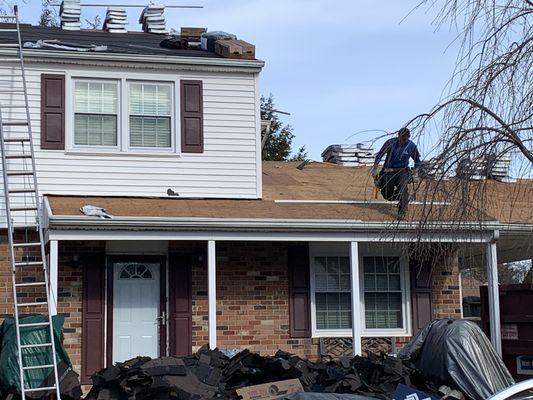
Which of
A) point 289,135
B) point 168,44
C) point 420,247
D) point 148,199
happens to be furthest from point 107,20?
point 289,135

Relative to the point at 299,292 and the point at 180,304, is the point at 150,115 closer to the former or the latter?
the point at 180,304

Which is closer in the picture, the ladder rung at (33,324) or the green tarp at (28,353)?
the green tarp at (28,353)

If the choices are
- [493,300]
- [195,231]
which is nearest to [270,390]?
[195,231]

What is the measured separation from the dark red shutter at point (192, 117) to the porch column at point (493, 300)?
4.96 metres

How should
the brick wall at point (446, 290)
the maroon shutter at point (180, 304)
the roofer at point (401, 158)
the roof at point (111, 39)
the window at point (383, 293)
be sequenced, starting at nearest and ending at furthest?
1. the roofer at point (401, 158)
2. the maroon shutter at point (180, 304)
3. the window at point (383, 293)
4. the roof at point (111, 39)
5. the brick wall at point (446, 290)

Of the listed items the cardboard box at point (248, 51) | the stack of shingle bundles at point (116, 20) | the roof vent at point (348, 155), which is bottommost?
the roof vent at point (348, 155)

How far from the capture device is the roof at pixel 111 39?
15.0m

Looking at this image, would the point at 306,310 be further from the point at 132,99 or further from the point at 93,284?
the point at 132,99

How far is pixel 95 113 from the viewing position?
14.3 m

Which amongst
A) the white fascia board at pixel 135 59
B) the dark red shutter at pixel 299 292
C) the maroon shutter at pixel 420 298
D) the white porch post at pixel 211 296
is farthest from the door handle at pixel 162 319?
the maroon shutter at pixel 420 298

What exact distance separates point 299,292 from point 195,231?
8.64ft

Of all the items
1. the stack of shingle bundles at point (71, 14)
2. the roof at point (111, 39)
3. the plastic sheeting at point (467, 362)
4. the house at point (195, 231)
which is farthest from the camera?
the stack of shingle bundles at point (71, 14)

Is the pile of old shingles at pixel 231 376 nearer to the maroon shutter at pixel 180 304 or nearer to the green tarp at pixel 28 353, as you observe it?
the green tarp at pixel 28 353

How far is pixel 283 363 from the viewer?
31.7ft
